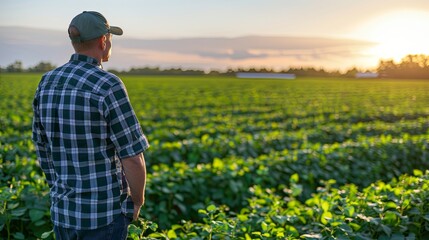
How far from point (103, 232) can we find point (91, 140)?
0.53 metres

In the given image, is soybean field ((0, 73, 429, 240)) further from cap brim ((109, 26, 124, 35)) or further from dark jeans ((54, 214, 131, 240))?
cap brim ((109, 26, 124, 35))

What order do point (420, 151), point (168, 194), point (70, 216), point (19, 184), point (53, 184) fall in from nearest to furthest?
point (70, 216) → point (53, 184) → point (19, 184) → point (168, 194) → point (420, 151)

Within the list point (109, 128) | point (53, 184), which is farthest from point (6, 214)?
point (109, 128)

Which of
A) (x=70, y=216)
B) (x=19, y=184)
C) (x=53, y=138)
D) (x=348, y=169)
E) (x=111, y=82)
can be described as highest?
(x=111, y=82)

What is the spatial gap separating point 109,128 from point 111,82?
248 mm

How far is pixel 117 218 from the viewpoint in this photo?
2.67 metres

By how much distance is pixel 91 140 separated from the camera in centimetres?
251

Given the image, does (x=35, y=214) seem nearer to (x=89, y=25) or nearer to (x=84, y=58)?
(x=84, y=58)

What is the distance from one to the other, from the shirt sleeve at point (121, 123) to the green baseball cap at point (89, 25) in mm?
326

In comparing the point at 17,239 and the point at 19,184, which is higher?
the point at 19,184

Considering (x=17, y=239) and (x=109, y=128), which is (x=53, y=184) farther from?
(x=17, y=239)

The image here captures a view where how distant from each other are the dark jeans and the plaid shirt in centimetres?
4

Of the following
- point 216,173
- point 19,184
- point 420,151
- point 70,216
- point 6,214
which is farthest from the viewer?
point 420,151

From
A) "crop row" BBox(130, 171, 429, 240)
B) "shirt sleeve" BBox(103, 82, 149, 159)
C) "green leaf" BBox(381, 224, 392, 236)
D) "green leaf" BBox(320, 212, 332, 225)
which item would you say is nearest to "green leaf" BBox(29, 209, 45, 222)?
"crop row" BBox(130, 171, 429, 240)
